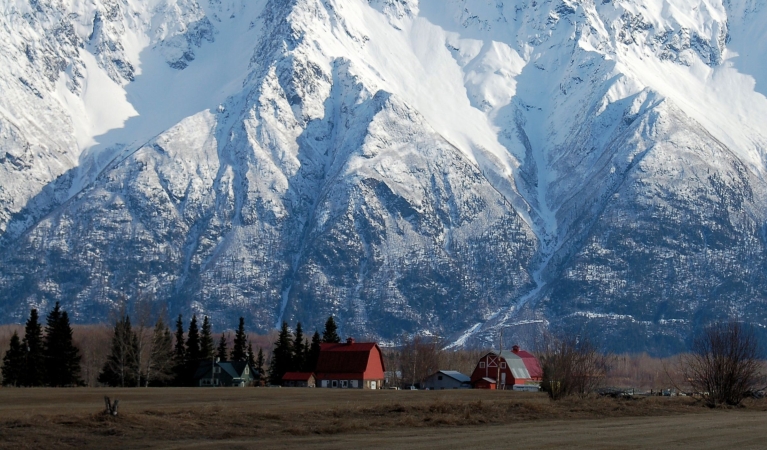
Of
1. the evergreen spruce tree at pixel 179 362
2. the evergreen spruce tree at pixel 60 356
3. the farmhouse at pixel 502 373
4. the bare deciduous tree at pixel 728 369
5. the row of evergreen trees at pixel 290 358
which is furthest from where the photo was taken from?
the farmhouse at pixel 502 373

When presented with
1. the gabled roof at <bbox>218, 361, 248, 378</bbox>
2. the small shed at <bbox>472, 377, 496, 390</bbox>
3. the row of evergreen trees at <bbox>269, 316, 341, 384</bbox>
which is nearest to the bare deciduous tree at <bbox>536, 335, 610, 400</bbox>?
the gabled roof at <bbox>218, 361, 248, 378</bbox>

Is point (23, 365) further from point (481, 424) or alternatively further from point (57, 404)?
point (481, 424)

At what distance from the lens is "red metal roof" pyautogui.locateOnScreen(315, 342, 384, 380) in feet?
536

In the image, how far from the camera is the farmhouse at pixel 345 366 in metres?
163

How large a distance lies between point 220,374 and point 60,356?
2946 centimetres

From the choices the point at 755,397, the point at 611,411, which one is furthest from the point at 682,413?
the point at 755,397

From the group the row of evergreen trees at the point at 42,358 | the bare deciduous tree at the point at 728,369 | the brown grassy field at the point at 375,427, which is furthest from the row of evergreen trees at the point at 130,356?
the bare deciduous tree at the point at 728,369

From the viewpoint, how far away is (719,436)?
55.8 metres

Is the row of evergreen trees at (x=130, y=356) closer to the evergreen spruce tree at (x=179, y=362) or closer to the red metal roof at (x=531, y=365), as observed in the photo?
the evergreen spruce tree at (x=179, y=362)

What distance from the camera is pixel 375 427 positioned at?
59500 mm

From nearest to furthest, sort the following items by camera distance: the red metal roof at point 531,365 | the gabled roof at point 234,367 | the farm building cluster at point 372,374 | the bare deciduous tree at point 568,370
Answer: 1. the bare deciduous tree at point 568,370
2. the gabled roof at point 234,367
3. the farm building cluster at point 372,374
4. the red metal roof at point 531,365

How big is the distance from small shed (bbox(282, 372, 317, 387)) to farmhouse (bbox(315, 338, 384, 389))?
369 cm

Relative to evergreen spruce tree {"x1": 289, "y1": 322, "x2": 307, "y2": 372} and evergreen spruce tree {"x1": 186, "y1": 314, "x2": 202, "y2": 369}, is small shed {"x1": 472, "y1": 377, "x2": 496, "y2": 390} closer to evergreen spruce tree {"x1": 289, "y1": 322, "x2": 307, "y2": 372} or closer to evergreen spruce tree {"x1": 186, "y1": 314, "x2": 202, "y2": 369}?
evergreen spruce tree {"x1": 289, "y1": 322, "x2": 307, "y2": 372}

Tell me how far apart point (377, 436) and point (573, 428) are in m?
12.0
